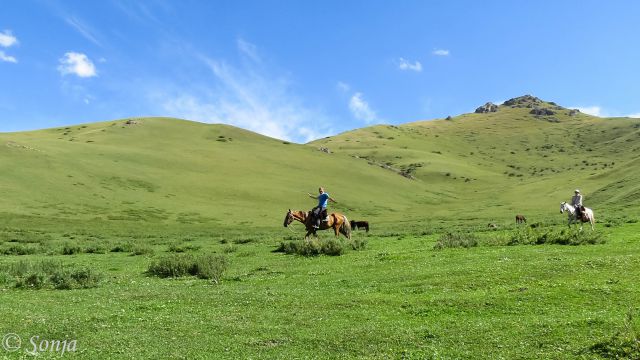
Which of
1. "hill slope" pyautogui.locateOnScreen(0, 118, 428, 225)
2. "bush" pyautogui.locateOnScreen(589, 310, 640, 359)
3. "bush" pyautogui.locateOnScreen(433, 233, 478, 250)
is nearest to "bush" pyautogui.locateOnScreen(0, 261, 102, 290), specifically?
"bush" pyautogui.locateOnScreen(433, 233, 478, 250)

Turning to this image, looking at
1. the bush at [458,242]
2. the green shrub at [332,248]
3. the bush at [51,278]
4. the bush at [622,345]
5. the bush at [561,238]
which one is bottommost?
the bush at [51,278]

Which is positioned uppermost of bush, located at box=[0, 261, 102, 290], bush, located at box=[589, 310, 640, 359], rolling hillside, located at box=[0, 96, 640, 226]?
rolling hillside, located at box=[0, 96, 640, 226]

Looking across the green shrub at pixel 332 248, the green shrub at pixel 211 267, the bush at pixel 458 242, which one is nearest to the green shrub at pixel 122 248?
the green shrub at pixel 211 267

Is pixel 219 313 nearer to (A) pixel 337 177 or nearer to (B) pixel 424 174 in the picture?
(A) pixel 337 177

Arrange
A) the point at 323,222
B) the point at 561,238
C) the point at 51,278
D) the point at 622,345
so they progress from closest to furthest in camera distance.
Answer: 1. the point at 622,345
2. the point at 51,278
3. the point at 561,238
4. the point at 323,222

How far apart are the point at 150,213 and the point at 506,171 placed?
523ft

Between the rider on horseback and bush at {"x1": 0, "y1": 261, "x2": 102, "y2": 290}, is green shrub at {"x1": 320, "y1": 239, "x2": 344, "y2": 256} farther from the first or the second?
the rider on horseback

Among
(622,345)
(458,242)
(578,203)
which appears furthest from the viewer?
(578,203)

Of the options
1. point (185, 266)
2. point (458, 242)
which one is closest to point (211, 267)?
point (185, 266)

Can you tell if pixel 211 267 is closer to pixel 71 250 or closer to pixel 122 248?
pixel 122 248

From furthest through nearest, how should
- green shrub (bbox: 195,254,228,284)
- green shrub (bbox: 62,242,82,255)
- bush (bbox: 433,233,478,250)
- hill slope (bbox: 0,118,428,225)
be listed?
hill slope (bbox: 0,118,428,225) < green shrub (bbox: 62,242,82,255) < bush (bbox: 433,233,478,250) < green shrub (bbox: 195,254,228,284)

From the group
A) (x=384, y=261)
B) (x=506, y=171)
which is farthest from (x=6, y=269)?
(x=506, y=171)

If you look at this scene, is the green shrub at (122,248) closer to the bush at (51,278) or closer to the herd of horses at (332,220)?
the herd of horses at (332,220)

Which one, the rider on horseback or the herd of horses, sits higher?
the rider on horseback
